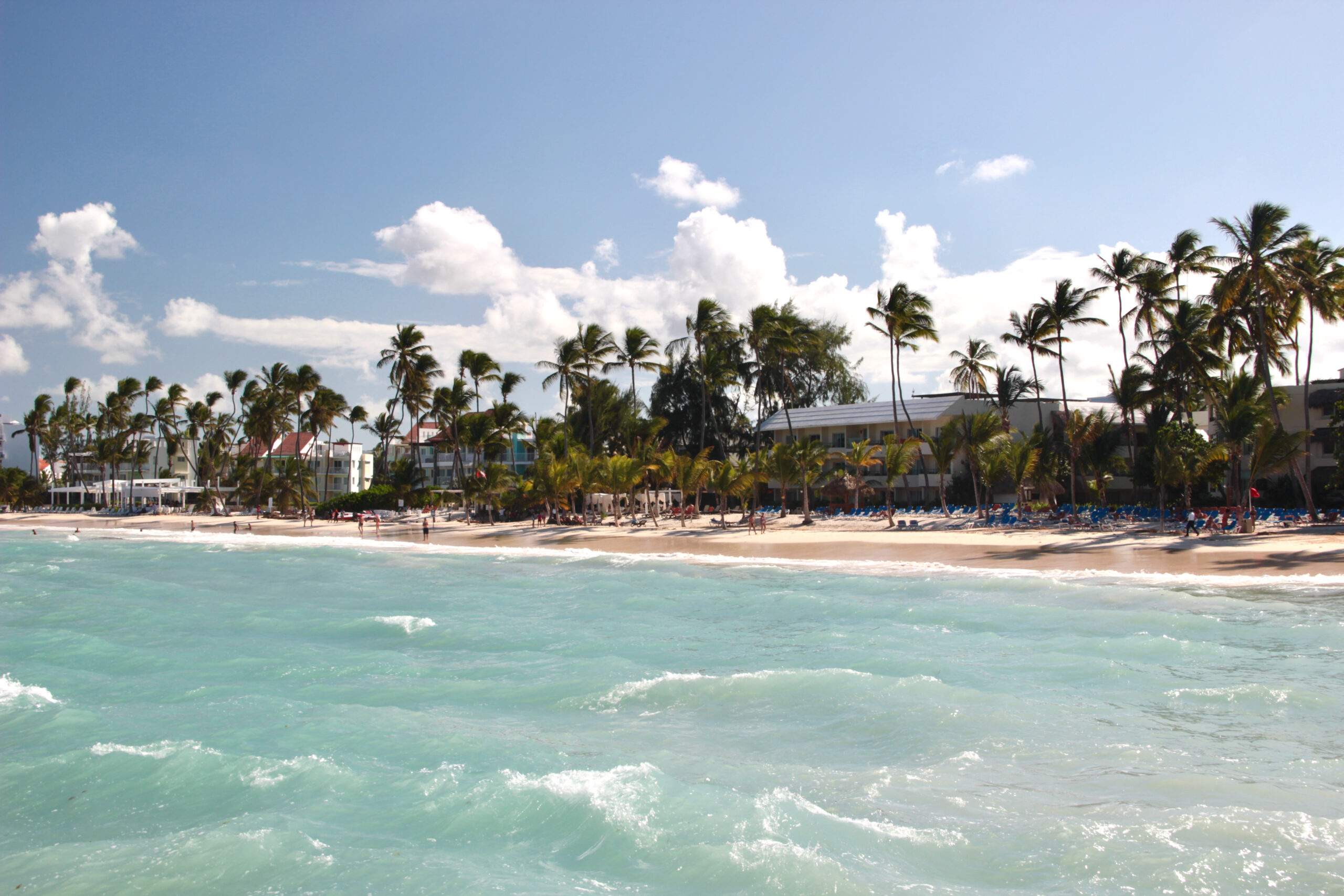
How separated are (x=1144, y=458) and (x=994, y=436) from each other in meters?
5.97

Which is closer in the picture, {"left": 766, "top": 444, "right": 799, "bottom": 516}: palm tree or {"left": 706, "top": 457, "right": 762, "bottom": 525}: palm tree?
{"left": 766, "top": 444, "right": 799, "bottom": 516}: palm tree

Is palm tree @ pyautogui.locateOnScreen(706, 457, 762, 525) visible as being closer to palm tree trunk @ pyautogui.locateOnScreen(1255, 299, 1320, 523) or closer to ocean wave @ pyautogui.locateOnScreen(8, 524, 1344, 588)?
ocean wave @ pyautogui.locateOnScreen(8, 524, 1344, 588)

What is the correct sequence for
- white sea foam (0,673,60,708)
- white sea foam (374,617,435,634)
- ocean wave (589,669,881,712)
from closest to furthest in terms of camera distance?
1. ocean wave (589,669,881,712)
2. white sea foam (0,673,60,708)
3. white sea foam (374,617,435,634)

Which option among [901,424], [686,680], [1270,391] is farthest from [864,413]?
[686,680]

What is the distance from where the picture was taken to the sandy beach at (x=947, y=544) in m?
22.5

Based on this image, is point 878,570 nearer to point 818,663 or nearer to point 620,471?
point 818,663

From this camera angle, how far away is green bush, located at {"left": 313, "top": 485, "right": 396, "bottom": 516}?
2159 inches

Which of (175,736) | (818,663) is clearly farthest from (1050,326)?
(175,736)

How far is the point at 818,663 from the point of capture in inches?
489

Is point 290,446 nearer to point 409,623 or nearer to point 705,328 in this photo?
point 705,328

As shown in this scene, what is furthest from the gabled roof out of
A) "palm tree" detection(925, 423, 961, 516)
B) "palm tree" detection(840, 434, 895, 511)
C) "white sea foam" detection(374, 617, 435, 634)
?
"white sea foam" detection(374, 617, 435, 634)

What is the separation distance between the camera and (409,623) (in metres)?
16.5

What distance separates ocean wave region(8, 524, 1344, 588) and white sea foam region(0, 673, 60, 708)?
1744cm

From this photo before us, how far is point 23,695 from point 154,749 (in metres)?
3.78
